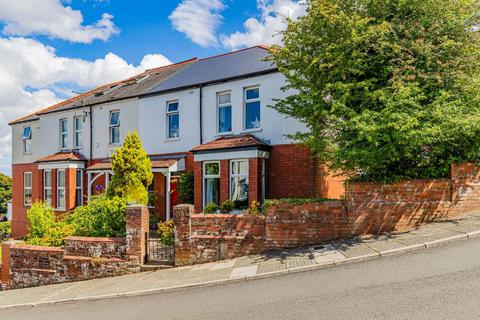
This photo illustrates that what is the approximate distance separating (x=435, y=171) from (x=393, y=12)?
12.9ft

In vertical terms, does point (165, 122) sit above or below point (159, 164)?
above

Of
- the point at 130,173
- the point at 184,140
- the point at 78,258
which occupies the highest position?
the point at 184,140

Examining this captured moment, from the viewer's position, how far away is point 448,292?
226 inches

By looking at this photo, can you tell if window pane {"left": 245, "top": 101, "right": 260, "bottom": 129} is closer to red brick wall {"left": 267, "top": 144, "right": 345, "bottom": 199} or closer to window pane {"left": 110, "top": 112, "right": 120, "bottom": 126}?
red brick wall {"left": 267, "top": 144, "right": 345, "bottom": 199}

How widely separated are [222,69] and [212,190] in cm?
550

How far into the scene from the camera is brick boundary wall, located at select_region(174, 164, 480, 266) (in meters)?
9.10

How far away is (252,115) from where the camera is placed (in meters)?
15.1

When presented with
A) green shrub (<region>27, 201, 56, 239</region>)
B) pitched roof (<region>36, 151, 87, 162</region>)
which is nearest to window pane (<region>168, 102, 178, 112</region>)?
pitched roof (<region>36, 151, 87, 162</region>)

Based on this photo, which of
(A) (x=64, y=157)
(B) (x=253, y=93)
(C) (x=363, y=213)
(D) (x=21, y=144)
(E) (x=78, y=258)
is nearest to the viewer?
(C) (x=363, y=213)

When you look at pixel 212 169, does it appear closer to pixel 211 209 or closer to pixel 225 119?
pixel 211 209

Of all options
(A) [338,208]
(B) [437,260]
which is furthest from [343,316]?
(A) [338,208]

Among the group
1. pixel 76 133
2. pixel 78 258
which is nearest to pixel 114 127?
pixel 76 133

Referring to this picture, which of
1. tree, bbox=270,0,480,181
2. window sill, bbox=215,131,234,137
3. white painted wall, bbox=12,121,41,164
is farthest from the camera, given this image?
white painted wall, bbox=12,121,41,164

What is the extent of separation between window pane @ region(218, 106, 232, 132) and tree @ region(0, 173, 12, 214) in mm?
35084
